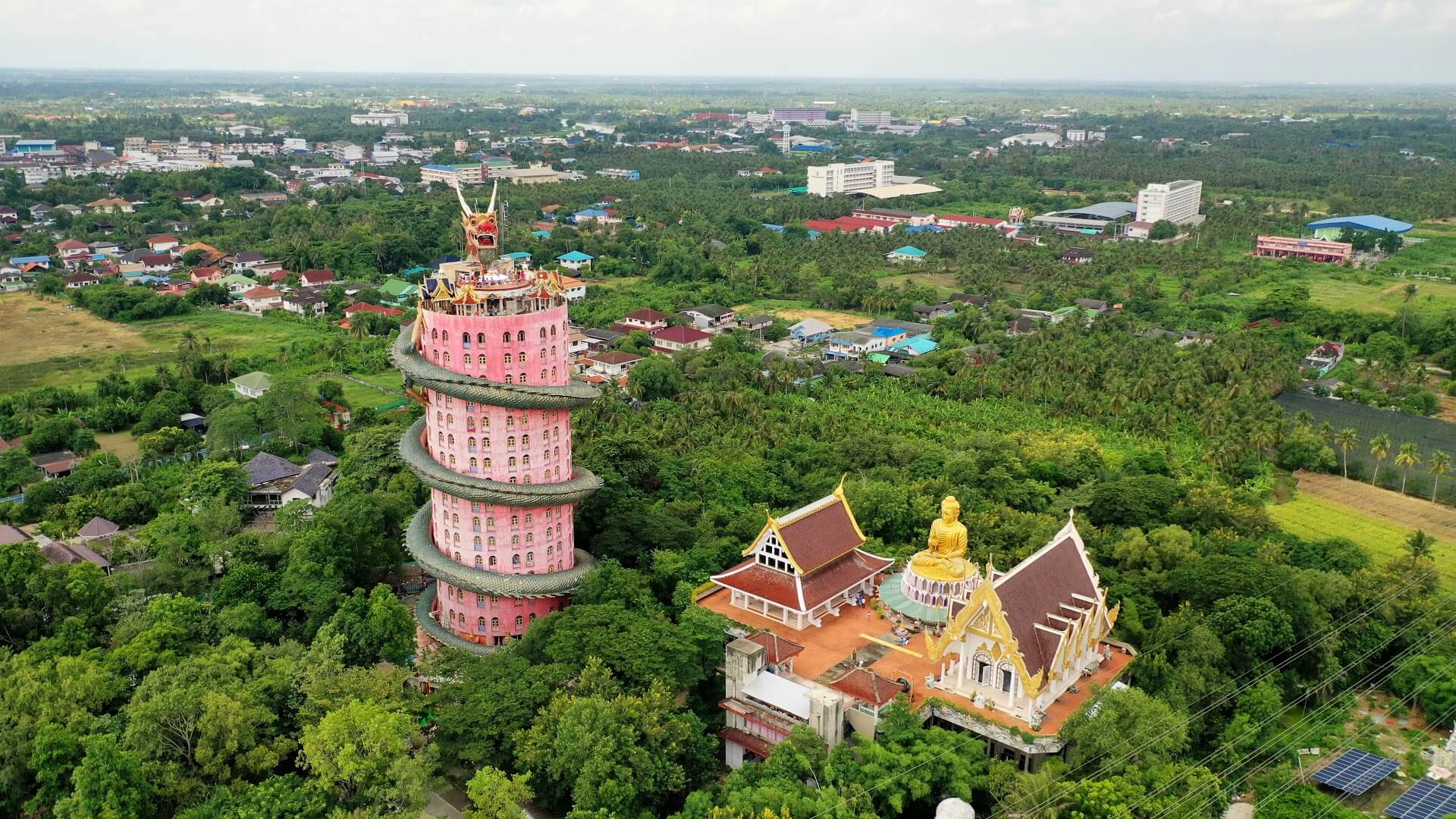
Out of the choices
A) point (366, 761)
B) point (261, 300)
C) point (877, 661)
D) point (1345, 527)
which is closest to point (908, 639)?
point (877, 661)

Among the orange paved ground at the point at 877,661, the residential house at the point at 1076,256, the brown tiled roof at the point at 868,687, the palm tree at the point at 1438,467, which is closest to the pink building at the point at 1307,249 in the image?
the residential house at the point at 1076,256

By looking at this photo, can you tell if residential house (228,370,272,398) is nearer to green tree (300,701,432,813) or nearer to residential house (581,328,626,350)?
residential house (581,328,626,350)

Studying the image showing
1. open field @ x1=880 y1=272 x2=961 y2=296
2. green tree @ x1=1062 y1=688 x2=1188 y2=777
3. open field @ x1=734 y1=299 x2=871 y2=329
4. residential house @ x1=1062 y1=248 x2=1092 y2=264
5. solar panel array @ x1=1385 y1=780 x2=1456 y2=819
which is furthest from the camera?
residential house @ x1=1062 y1=248 x2=1092 y2=264

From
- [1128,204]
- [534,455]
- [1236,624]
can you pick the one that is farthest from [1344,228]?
[534,455]

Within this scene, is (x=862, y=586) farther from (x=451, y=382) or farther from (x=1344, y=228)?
(x=1344, y=228)

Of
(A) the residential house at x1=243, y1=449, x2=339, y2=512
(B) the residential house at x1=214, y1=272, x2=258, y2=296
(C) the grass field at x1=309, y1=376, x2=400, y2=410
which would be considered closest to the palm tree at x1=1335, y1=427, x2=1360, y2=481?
(A) the residential house at x1=243, y1=449, x2=339, y2=512
